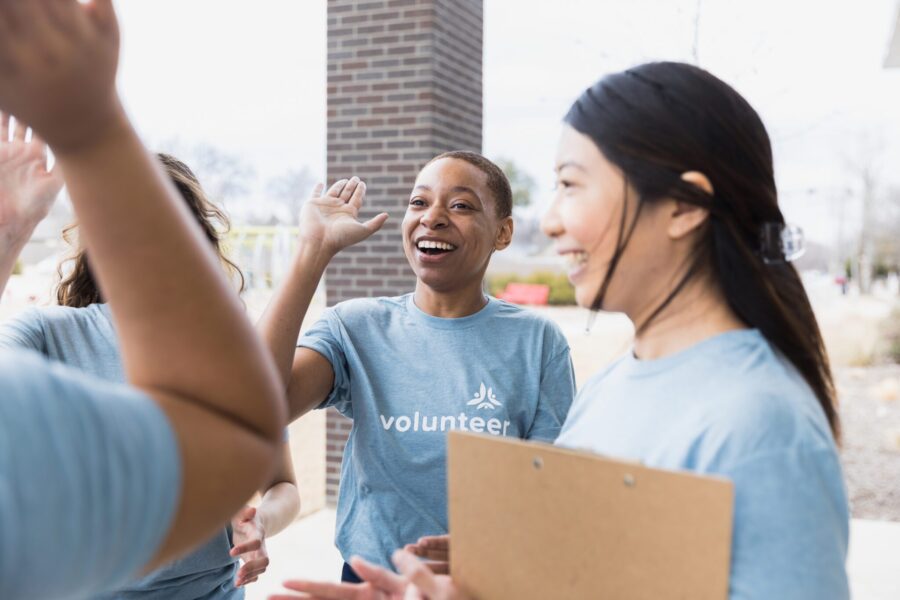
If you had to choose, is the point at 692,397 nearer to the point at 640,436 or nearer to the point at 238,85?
the point at 640,436

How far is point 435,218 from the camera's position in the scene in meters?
2.25

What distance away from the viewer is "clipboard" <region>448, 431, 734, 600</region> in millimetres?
873

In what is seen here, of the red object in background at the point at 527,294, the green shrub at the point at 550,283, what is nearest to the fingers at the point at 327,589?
the green shrub at the point at 550,283

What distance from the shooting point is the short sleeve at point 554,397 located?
2.07 metres

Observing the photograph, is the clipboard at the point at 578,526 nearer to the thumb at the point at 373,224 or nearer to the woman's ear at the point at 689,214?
the woman's ear at the point at 689,214

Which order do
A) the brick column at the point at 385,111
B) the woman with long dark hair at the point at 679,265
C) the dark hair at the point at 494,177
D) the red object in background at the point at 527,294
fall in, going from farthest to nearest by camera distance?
1. the red object in background at the point at 527,294
2. the brick column at the point at 385,111
3. the dark hair at the point at 494,177
4. the woman with long dark hair at the point at 679,265

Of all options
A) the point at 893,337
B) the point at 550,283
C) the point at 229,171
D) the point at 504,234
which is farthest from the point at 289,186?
the point at 504,234

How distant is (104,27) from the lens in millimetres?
551

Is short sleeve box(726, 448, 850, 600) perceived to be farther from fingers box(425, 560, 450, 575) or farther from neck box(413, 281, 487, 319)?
neck box(413, 281, 487, 319)

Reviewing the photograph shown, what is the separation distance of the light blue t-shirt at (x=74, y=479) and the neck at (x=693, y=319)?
0.79 m

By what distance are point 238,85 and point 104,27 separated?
19.5 m

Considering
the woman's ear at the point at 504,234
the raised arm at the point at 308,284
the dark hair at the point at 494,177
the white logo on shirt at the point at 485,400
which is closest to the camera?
the raised arm at the point at 308,284

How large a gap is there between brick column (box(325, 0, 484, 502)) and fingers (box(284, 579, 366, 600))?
13.7 feet

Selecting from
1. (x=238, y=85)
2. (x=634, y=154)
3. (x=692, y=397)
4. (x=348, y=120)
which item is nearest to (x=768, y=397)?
(x=692, y=397)
